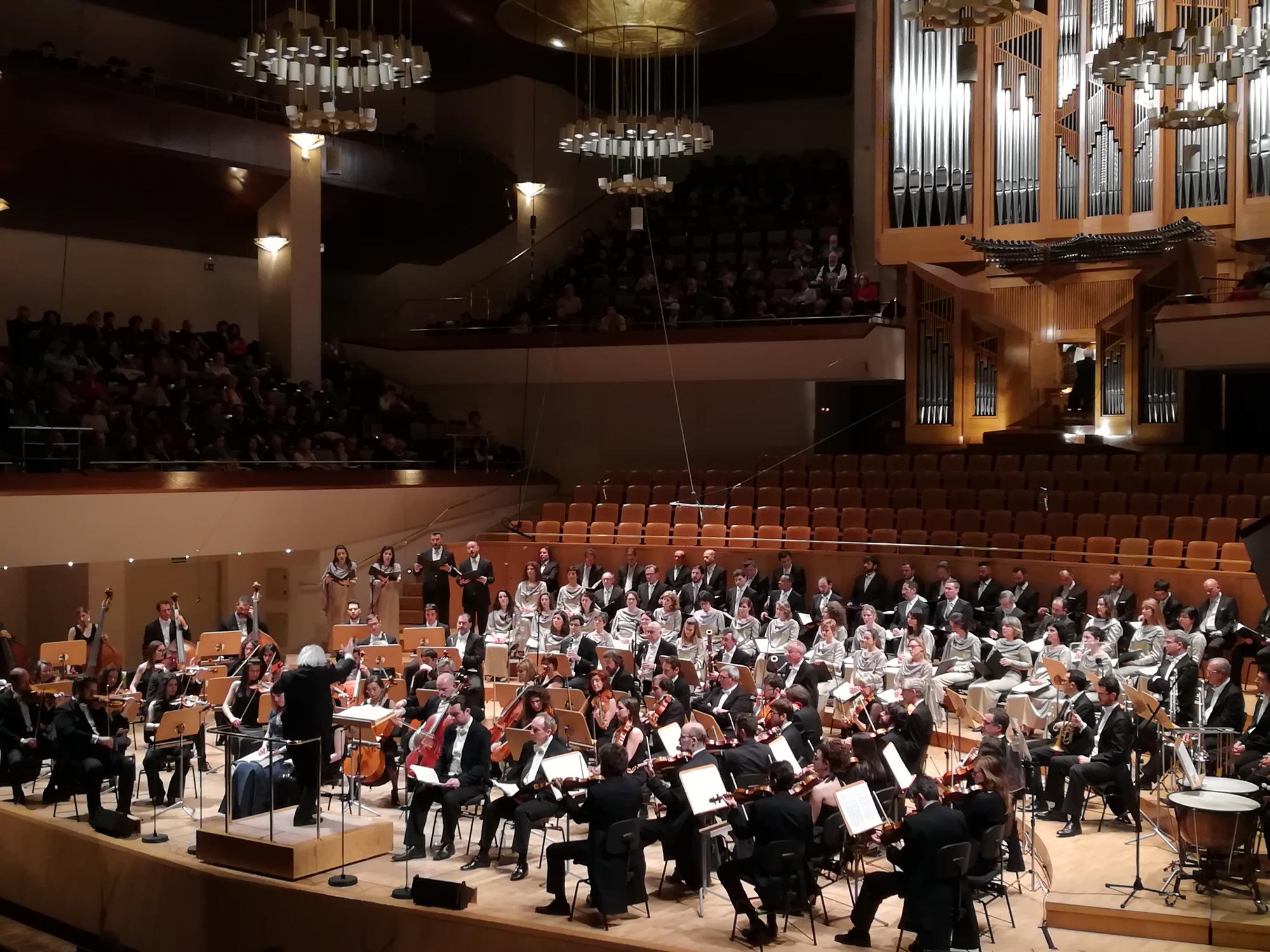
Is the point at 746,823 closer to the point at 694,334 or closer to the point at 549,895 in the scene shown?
the point at 549,895

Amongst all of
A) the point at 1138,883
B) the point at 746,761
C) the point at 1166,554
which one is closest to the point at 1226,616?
the point at 1166,554

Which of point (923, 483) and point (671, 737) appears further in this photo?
point (923, 483)

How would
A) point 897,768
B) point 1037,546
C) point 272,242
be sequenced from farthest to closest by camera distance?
point 272,242 < point 1037,546 < point 897,768

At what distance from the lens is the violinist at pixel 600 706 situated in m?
9.26

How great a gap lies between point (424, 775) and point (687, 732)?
5.44ft

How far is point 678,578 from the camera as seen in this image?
47.9ft

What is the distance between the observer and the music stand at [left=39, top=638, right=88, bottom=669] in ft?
37.8

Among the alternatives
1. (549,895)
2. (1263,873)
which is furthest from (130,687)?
(1263,873)

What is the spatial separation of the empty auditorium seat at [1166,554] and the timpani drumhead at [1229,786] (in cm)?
525

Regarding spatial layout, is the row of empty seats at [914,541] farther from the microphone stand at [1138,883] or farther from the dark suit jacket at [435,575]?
the microphone stand at [1138,883]

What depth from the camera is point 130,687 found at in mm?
10719

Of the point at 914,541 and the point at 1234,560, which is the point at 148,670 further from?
the point at 1234,560

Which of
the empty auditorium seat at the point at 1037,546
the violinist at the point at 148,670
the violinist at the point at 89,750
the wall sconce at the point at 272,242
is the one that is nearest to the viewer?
the violinist at the point at 89,750

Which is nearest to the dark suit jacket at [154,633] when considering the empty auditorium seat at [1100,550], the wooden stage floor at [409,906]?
the wooden stage floor at [409,906]
